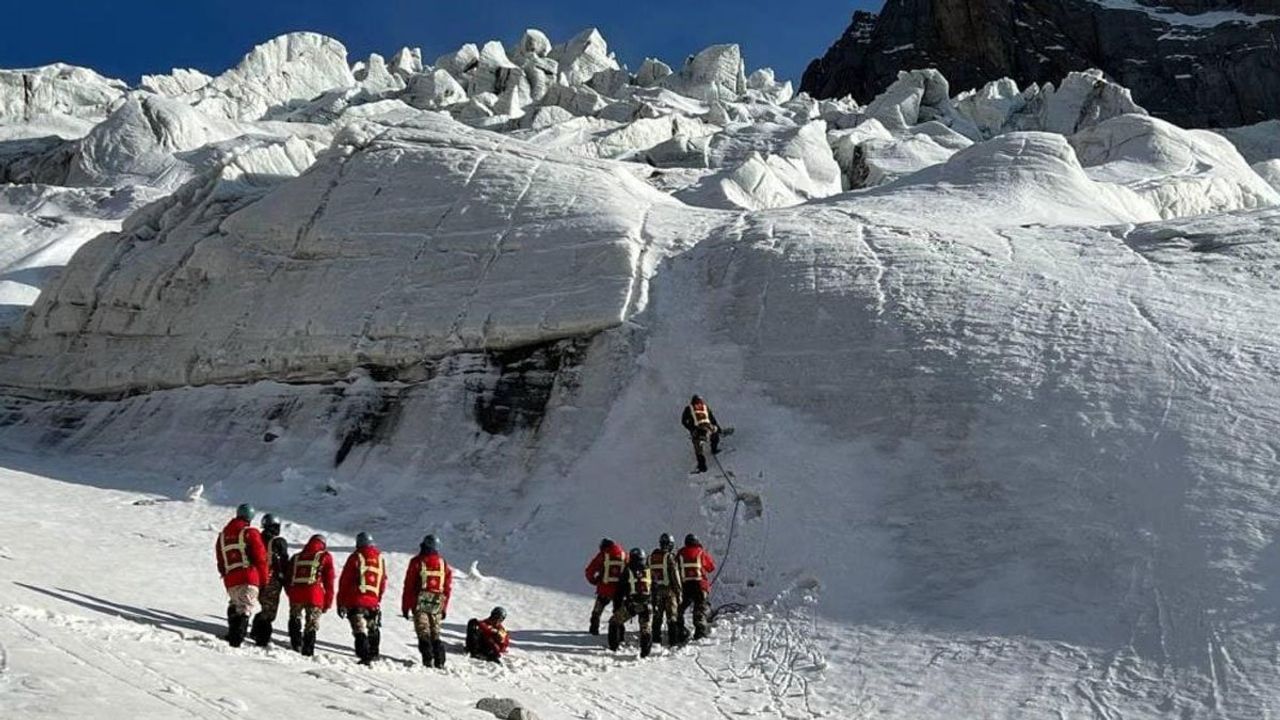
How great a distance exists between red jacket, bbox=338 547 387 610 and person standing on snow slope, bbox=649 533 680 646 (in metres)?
3.85

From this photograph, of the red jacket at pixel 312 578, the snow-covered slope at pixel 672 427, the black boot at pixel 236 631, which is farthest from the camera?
the snow-covered slope at pixel 672 427

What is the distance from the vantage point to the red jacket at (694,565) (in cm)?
1680

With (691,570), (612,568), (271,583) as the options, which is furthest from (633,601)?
(271,583)

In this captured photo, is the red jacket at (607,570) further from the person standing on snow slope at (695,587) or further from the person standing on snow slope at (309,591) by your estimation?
the person standing on snow slope at (309,591)

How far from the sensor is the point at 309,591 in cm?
1383

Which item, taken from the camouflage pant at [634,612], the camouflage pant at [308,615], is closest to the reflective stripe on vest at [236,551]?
the camouflage pant at [308,615]

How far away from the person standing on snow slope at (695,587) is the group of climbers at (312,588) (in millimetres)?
3584

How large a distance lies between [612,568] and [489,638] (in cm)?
227

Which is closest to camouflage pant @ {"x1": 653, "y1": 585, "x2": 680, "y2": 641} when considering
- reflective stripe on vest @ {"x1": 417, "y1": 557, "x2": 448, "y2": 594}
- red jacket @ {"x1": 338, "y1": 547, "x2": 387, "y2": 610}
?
reflective stripe on vest @ {"x1": 417, "y1": 557, "x2": 448, "y2": 594}

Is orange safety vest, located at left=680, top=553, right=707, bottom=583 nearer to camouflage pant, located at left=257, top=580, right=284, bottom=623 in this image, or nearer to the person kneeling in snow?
the person kneeling in snow

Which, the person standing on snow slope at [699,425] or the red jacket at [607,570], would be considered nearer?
the red jacket at [607,570]

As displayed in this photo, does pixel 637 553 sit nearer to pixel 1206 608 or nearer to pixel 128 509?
pixel 1206 608

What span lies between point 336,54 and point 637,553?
109 meters

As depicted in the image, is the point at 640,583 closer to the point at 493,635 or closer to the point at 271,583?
the point at 493,635
